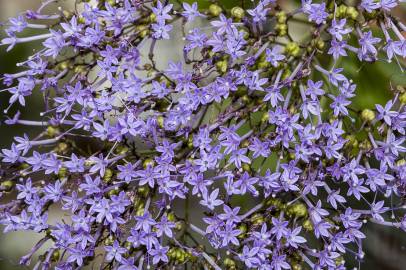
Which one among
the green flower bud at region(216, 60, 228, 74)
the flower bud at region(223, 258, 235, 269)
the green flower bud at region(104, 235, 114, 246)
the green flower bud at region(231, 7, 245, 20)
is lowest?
the flower bud at region(223, 258, 235, 269)

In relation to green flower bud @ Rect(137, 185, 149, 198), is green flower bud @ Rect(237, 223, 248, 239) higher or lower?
lower

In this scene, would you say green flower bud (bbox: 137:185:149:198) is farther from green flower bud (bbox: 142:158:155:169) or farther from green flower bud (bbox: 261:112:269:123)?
green flower bud (bbox: 261:112:269:123)

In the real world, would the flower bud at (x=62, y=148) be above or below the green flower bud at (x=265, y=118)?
below

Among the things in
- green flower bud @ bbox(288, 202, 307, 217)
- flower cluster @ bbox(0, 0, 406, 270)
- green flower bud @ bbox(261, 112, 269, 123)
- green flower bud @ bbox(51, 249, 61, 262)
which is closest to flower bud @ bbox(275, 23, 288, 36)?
flower cluster @ bbox(0, 0, 406, 270)

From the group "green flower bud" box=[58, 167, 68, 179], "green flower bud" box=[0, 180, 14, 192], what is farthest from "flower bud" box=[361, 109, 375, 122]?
"green flower bud" box=[0, 180, 14, 192]

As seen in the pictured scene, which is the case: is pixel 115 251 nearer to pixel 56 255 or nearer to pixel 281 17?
pixel 56 255

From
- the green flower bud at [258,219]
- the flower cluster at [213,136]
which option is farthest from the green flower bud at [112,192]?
the green flower bud at [258,219]

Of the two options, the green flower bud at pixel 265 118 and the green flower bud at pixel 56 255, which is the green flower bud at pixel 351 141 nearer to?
the green flower bud at pixel 265 118

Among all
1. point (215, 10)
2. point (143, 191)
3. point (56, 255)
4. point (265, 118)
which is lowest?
point (56, 255)

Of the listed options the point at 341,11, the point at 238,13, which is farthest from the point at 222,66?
the point at 341,11
